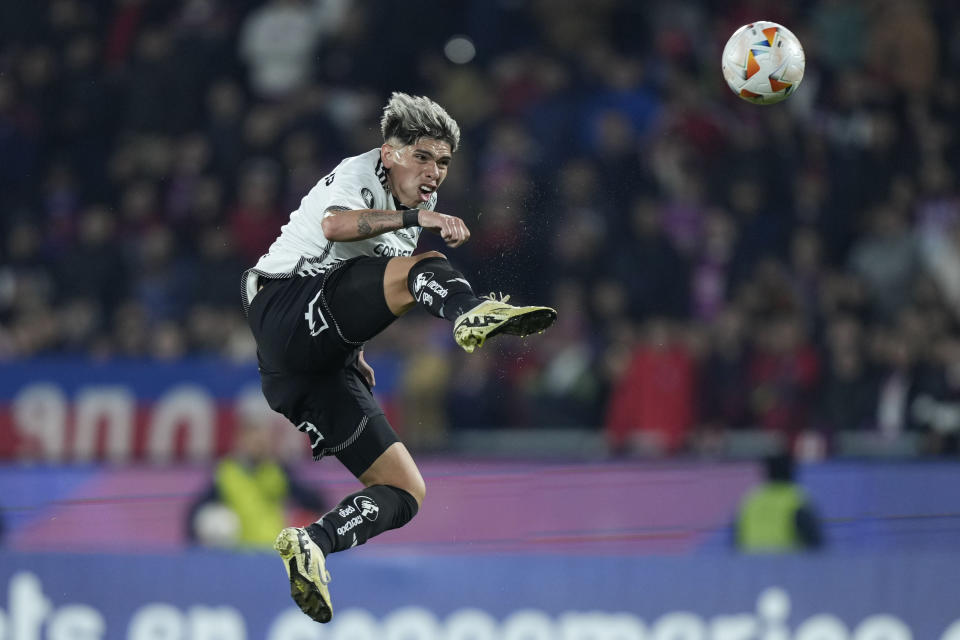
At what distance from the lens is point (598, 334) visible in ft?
42.7

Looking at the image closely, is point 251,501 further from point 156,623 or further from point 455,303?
point 455,303

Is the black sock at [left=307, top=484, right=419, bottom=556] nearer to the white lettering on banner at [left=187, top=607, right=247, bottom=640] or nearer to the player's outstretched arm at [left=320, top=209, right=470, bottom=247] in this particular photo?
A: the player's outstretched arm at [left=320, top=209, right=470, bottom=247]

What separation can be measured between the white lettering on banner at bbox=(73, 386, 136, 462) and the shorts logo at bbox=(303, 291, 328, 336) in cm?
691

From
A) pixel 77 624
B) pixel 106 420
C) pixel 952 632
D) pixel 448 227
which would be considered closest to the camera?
pixel 448 227

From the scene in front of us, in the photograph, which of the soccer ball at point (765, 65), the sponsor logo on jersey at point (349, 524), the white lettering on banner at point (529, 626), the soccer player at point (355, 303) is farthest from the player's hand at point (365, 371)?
the white lettering on banner at point (529, 626)

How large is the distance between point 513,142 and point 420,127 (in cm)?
632

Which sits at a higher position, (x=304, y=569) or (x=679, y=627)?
(x=304, y=569)

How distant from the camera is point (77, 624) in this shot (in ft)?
35.9

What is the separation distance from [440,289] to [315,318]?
753mm

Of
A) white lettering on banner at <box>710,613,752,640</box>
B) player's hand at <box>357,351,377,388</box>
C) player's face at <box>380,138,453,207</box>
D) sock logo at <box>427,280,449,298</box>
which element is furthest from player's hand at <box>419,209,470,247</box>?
white lettering on banner at <box>710,613,752,640</box>

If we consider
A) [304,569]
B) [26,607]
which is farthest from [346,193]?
[26,607]

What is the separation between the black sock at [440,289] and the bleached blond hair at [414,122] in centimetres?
69

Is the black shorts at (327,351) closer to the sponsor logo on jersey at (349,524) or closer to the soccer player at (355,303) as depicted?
the soccer player at (355,303)

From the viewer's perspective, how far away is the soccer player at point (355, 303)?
7055mm
